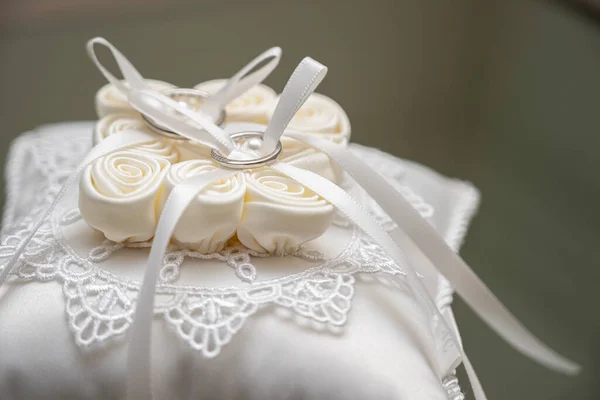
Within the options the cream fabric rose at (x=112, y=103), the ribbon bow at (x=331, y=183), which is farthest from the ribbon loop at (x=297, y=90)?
the cream fabric rose at (x=112, y=103)

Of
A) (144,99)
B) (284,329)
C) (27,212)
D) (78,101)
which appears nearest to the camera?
(284,329)

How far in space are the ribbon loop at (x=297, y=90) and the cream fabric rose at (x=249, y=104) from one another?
0.13 meters

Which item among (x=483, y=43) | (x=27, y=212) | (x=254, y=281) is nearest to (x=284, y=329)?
(x=254, y=281)

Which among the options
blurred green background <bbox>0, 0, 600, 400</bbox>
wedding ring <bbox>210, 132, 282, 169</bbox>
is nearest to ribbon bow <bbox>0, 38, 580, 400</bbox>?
wedding ring <bbox>210, 132, 282, 169</bbox>

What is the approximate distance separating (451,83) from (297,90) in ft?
3.07

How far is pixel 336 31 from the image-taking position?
1.56 meters

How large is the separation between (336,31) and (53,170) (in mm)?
888

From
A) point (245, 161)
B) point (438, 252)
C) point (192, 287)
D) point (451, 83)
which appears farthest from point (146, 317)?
point (451, 83)

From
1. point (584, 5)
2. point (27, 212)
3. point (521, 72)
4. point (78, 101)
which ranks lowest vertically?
point (78, 101)

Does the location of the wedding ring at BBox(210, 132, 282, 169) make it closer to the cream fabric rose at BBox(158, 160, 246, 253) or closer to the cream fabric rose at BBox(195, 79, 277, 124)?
the cream fabric rose at BBox(158, 160, 246, 253)

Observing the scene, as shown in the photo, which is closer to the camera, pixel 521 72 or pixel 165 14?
pixel 521 72

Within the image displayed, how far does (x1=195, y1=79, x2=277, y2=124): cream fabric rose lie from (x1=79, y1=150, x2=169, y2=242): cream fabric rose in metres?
0.17

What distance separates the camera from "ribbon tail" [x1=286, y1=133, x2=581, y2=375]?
0.67 metres

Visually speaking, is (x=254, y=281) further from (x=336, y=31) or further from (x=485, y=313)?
(x=336, y=31)
